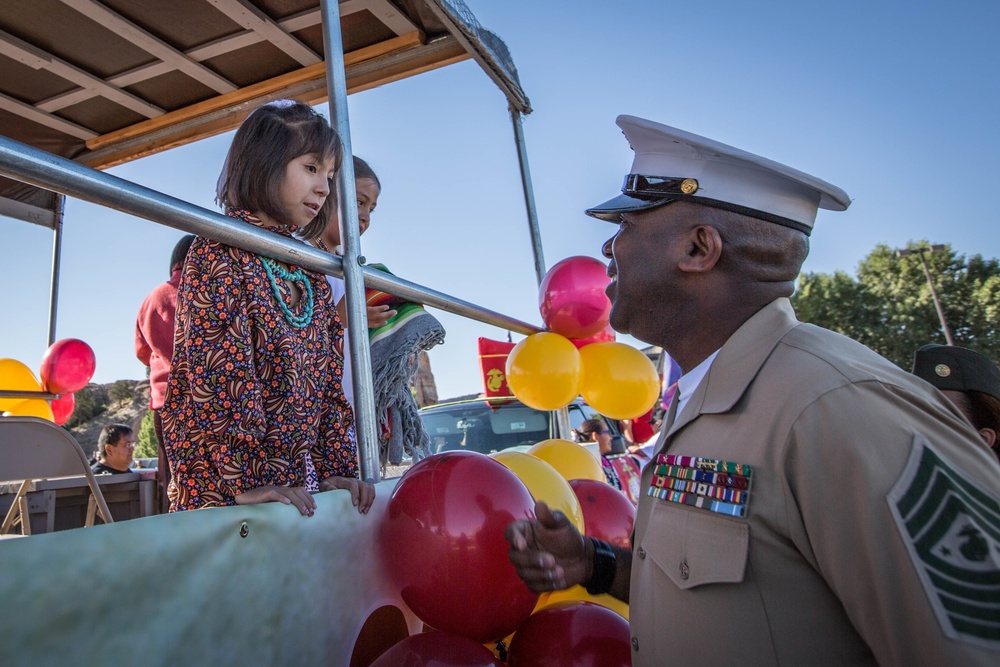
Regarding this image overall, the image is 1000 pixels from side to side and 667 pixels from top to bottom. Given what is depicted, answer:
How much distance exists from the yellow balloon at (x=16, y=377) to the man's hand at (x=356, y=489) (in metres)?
4.08

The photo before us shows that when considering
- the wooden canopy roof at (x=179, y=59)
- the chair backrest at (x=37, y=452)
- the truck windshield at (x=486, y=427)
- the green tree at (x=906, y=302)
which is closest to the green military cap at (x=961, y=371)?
the wooden canopy roof at (x=179, y=59)

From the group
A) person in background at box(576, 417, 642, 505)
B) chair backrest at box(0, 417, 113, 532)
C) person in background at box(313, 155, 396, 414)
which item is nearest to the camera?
person in background at box(313, 155, 396, 414)

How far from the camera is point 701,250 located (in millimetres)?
1293

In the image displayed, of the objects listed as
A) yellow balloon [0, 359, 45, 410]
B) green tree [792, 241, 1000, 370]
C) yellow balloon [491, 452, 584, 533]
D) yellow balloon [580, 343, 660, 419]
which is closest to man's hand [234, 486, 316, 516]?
yellow balloon [491, 452, 584, 533]

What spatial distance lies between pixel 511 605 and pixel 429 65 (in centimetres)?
240

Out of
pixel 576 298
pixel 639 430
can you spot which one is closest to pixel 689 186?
pixel 576 298

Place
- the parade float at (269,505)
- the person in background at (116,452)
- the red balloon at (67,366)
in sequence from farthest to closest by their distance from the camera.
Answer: the person in background at (116,452) < the red balloon at (67,366) < the parade float at (269,505)

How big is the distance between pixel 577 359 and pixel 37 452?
2.33 m

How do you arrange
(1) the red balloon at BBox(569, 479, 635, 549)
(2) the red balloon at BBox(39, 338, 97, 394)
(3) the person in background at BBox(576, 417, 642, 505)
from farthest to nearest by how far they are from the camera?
(3) the person in background at BBox(576, 417, 642, 505)
(2) the red balloon at BBox(39, 338, 97, 394)
(1) the red balloon at BBox(569, 479, 635, 549)

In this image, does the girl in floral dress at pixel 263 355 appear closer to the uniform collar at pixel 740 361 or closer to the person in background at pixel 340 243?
the person in background at pixel 340 243

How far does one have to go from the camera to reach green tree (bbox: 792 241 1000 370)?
26.6 m

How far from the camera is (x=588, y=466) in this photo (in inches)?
103

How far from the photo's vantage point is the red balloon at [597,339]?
345cm

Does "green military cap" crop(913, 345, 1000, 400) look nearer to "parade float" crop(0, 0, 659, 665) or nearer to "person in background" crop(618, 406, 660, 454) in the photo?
"parade float" crop(0, 0, 659, 665)
